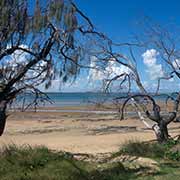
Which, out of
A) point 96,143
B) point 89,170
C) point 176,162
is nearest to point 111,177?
point 89,170

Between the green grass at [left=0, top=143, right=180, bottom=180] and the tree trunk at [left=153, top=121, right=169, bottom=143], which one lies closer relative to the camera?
the green grass at [left=0, top=143, right=180, bottom=180]

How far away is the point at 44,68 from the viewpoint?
28.2 feet

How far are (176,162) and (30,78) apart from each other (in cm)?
428

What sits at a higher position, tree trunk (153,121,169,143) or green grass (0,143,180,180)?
tree trunk (153,121,169,143)

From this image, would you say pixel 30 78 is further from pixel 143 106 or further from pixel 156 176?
pixel 143 106

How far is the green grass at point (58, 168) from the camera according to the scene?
8171 millimetres

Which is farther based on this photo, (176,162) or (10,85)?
(176,162)

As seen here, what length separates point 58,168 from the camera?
8812 millimetres

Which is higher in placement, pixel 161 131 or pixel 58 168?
pixel 161 131

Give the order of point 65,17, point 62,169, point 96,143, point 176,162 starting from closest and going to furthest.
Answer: point 65,17, point 62,169, point 176,162, point 96,143

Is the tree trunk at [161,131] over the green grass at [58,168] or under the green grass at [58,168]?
over

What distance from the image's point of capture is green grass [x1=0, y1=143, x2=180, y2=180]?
817cm

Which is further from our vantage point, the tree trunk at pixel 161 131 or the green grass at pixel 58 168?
the tree trunk at pixel 161 131

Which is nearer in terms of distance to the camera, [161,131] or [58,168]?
[58,168]
